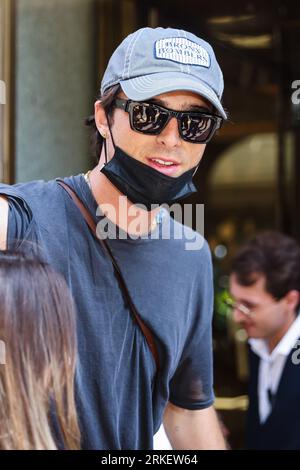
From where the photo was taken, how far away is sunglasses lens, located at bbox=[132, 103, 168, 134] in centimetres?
193

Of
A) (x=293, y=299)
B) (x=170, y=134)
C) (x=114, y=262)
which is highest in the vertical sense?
(x=170, y=134)

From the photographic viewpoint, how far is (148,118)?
1.93 metres

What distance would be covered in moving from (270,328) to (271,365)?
16 centimetres

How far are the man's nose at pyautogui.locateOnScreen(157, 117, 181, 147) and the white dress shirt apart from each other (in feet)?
6.06

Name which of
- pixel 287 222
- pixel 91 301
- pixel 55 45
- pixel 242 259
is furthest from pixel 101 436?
pixel 287 222

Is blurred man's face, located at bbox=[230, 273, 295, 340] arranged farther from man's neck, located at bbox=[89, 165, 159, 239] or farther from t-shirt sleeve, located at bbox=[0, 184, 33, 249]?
t-shirt sleeve, located at bbox=[0, 184, 33, 249]

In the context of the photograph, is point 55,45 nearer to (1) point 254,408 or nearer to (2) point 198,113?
(1) point 254,408

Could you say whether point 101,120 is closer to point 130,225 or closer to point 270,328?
point 130,225

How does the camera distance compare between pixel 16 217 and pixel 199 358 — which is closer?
pixel 16 217

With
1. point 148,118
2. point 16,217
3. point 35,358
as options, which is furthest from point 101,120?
point 35,358

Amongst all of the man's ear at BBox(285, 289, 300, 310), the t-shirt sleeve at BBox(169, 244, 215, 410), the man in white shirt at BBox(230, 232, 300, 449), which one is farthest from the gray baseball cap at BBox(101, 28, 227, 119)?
the man's ear at BBox(285, 289, 300, 310)

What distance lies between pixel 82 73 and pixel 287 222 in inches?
92.0

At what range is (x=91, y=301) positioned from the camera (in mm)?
1929

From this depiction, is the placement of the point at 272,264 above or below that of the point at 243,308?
above
